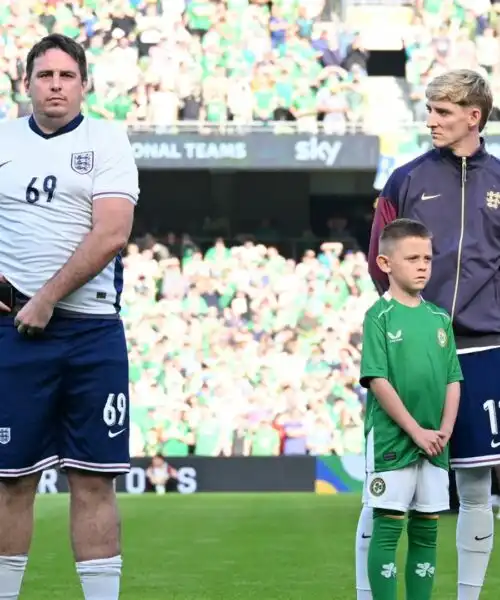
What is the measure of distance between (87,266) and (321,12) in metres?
18.0

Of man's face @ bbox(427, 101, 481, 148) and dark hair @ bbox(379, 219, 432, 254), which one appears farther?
man's face @ bbox(427, 101, 481, 148)

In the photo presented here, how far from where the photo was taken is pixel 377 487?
5.26m

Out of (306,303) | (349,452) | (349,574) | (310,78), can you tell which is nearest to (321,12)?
(310,78)

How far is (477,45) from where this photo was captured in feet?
70.5

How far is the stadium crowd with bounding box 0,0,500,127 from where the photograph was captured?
20.6m

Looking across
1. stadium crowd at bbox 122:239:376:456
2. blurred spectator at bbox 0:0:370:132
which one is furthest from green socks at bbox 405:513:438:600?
blurred spectator at bbox 0:0:370:132

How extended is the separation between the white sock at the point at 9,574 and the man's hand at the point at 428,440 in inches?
55.4

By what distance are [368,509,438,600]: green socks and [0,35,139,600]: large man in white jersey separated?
89 cm

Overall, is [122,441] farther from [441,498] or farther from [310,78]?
[310,78]

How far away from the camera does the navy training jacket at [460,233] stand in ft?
18.4

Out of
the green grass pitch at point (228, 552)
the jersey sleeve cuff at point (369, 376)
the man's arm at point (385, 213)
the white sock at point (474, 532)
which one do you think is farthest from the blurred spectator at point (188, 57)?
the jersey sleeve cuff at point (369, 376)

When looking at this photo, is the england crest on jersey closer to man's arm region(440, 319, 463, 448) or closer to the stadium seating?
man's arm region(440, 319, 463, 448)

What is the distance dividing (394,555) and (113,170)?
164cm

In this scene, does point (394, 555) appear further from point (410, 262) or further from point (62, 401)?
point (62, 401)
